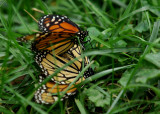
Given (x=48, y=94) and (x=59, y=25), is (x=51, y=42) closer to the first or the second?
(x=59, y=25)

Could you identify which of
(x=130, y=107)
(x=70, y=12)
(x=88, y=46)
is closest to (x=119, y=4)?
(x=70, y=12)

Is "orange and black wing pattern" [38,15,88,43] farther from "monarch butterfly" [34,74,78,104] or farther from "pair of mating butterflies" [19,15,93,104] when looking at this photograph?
"monarch butterfly" [34,74,78,104]

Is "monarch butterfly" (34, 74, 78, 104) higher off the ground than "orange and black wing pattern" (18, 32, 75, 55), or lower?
lower

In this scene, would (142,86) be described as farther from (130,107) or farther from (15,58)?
(15,58)

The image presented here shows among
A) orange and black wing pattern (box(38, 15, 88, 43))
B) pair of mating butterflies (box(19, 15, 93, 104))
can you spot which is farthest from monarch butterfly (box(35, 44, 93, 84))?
orange and black wing pattern (box(38, 15, 88, 43))

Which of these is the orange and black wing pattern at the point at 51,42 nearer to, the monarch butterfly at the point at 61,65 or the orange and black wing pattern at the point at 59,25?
the monarch butterfly at the point at 61,65

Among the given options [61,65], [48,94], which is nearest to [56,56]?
[61,65]

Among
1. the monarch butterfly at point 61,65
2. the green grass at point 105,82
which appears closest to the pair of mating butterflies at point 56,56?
the monarch butterfly at point 61,65

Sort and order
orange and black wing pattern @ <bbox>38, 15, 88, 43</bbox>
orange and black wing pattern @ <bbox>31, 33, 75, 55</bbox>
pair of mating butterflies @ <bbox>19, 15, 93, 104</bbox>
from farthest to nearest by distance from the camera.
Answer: orange and black wing pattern @ <bbox>38, 15, 88, 43</bbox>, orange and black wing pattern @ <bbox>31, 33, 75, 55</bbox>, pair of mating butterflies @ <bbox>19, 15, 93, 104</bbox>
